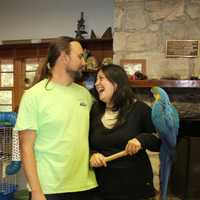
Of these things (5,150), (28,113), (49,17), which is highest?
(49,17)

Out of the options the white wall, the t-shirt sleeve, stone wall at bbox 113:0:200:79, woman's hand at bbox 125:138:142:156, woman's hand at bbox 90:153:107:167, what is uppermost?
the white wall

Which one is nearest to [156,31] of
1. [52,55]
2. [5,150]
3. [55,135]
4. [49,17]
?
[49,17]

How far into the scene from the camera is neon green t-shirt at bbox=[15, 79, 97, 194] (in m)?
1.61

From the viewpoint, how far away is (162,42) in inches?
135

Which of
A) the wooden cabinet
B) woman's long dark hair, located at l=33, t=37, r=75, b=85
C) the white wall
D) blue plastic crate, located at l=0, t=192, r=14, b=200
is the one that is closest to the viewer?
woman's long dark hair, located at l=33, t=37, r=75, b=85

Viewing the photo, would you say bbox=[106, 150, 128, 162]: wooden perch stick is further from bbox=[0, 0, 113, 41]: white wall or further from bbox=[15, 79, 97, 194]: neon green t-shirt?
bbox=[0, 0, 113, 41]: white wall

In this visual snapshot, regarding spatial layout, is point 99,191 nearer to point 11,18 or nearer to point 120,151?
point 120,151

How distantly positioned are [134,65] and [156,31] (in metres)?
0.39

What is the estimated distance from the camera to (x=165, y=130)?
1.66 meters

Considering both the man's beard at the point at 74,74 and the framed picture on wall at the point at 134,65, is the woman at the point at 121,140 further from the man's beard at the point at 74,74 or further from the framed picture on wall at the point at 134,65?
the framed picture on wall at the point at 134,65

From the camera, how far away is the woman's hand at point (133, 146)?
1.58 m

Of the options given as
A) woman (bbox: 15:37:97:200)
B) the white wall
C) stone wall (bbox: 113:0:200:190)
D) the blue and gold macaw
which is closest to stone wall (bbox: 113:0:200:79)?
stone wall (bbox: 113:0:200:190)

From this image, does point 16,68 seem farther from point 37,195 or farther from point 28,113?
point 37,195

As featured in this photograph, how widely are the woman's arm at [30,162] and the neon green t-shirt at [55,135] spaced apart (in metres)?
0.04
